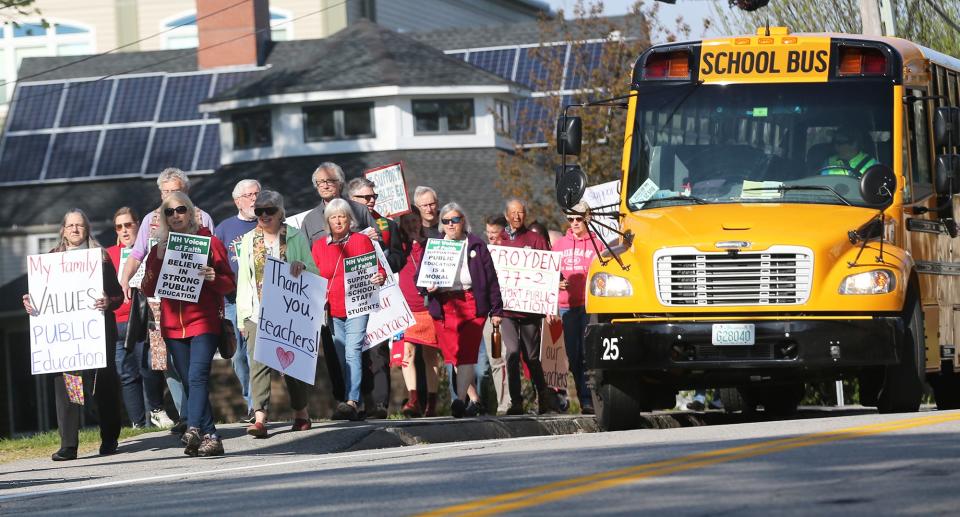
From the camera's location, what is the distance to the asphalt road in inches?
325

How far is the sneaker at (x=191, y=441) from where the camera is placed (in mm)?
13312

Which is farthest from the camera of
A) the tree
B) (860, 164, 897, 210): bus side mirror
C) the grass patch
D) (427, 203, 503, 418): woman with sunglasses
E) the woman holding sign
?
the tree

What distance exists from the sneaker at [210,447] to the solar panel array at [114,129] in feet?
103

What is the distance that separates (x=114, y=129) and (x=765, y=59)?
110 ft

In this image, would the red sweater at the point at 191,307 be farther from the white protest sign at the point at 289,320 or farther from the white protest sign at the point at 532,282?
the white protest sign at the point at 532,282

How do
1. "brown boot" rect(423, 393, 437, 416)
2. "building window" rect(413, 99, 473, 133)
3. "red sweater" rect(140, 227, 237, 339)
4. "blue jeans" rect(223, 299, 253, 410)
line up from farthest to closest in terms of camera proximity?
"building window" rect(413, 99, 473, 133) → "brown boot" rect(423, 393, 437, 416) → "blue jeans" rect(223, 299, 253, 410) → "red sweater" rect(140, 227, 237, 339)

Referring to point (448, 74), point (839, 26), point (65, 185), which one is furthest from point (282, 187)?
point (839, 26)

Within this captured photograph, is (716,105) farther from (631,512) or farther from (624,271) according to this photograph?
(631,512)

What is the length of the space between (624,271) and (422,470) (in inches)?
153

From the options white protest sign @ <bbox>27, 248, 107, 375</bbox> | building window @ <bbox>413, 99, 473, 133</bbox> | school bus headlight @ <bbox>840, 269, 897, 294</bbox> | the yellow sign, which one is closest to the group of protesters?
white protest sign @ <bbox>27, 248, 107, 375</bbox>

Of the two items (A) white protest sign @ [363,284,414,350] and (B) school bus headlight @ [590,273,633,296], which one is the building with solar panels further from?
(B) school bus headlight @ [590,273,633,296]

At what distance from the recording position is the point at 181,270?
1352 cm

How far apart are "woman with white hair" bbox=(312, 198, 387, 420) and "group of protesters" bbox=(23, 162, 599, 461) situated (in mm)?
12

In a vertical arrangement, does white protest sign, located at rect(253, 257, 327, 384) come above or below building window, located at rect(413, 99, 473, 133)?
below
